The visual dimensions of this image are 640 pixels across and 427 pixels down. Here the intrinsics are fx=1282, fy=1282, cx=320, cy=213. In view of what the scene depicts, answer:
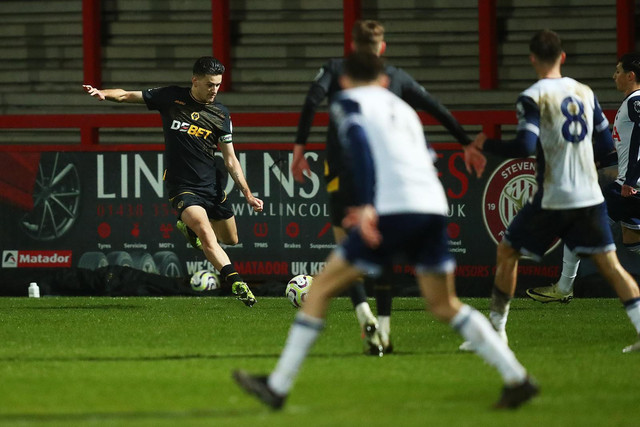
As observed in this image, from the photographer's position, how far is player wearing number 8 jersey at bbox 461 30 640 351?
8.46 meters

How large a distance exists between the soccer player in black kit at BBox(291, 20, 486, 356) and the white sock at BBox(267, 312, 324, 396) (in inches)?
87.6

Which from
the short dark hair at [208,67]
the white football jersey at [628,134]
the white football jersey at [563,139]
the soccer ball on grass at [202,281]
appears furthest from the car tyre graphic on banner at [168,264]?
the white football jersey at [563,139]

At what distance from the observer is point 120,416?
6.39 meters

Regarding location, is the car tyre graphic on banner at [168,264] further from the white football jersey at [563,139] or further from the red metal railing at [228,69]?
the white football jersey at [563,139]

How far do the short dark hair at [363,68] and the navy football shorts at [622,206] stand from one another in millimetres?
6596

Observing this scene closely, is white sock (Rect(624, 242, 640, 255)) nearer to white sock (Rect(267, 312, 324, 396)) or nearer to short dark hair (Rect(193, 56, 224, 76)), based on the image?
short dark hair (Rect(193, 56, 224, 76))

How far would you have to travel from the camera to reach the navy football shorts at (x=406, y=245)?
6.32 m

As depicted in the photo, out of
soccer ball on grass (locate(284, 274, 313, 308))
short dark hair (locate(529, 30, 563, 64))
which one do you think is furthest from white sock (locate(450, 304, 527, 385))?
soccer ball on grass (locate(284, 274, 313, 308))

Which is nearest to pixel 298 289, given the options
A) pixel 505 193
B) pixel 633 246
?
pixel 505 193

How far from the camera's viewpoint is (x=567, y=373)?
798 centimetres

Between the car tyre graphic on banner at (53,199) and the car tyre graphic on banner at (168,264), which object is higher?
the car tyre graphic on banner at (53,199)

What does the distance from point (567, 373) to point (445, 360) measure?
0.96m

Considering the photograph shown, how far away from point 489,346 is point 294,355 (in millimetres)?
983

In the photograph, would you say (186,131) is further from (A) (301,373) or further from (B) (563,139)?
(A) (301,373)
